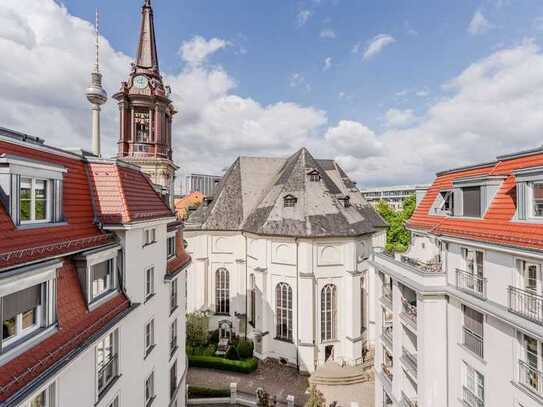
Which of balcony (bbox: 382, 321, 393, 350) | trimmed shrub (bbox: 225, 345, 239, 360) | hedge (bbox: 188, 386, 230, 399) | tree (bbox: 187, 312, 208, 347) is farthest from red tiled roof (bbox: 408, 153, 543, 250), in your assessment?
tree (bbox: 187, 312, 208, 347)

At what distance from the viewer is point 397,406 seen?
15.7 m

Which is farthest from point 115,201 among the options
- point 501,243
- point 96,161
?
point 501,243

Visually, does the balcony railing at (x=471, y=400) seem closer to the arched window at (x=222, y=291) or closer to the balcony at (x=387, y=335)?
the balcony at (x=387, y=335)

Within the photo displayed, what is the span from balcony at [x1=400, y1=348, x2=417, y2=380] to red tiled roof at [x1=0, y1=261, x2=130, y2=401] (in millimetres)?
13959

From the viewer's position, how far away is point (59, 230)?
795 centimetres

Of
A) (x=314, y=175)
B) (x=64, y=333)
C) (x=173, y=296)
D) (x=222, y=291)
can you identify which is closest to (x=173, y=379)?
(x=173, y=296)

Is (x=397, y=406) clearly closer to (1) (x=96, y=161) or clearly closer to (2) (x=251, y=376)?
(2) (x=251, y=376)

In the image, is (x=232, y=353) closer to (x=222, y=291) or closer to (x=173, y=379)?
(x=222, y=291)

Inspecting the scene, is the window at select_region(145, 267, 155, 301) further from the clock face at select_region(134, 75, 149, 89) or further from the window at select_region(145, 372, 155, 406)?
the clock face at select_region(134, 75, 149, 89)

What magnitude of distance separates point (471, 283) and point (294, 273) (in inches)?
563

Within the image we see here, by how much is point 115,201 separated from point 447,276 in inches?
577

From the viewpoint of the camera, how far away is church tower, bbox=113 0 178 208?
26422 mm

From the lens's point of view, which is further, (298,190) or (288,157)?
(288,157)

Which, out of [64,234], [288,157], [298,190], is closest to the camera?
[64,234]
